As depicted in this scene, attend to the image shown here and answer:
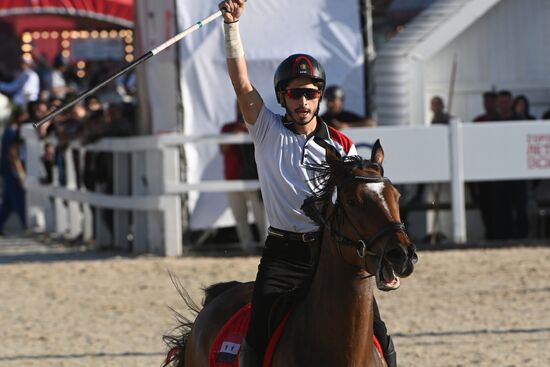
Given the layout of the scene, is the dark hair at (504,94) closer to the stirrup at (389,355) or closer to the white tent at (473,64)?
the white tent at (473,64)

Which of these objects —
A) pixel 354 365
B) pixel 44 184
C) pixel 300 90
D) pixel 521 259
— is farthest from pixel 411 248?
pixel 44 184

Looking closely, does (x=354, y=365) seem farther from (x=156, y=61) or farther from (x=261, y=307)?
(x=156, y=61)

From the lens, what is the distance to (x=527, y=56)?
16797mm

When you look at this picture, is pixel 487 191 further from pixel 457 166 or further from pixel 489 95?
pixel 489 95

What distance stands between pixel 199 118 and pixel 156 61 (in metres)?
0.93

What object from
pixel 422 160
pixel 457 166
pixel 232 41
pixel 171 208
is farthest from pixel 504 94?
pixel 232 41

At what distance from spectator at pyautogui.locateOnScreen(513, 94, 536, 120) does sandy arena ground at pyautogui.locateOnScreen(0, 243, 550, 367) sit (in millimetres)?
1867

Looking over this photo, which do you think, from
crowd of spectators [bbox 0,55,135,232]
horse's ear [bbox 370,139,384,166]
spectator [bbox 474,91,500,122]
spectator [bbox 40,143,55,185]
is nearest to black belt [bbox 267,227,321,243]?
horse's ear [bbox 370,139,384,166]

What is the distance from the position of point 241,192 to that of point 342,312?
9.99 metres

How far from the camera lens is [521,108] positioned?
15781 millimetres

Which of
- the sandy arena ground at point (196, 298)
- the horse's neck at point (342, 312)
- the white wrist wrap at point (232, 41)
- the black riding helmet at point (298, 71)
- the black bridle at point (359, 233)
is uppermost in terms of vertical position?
the white wrist wrap at point (232, 41)

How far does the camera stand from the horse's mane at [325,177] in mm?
5246

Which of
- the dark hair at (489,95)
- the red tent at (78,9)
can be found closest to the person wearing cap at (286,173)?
the dark hair at (489,95)

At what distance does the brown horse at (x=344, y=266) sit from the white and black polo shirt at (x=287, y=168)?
0.23 meters
